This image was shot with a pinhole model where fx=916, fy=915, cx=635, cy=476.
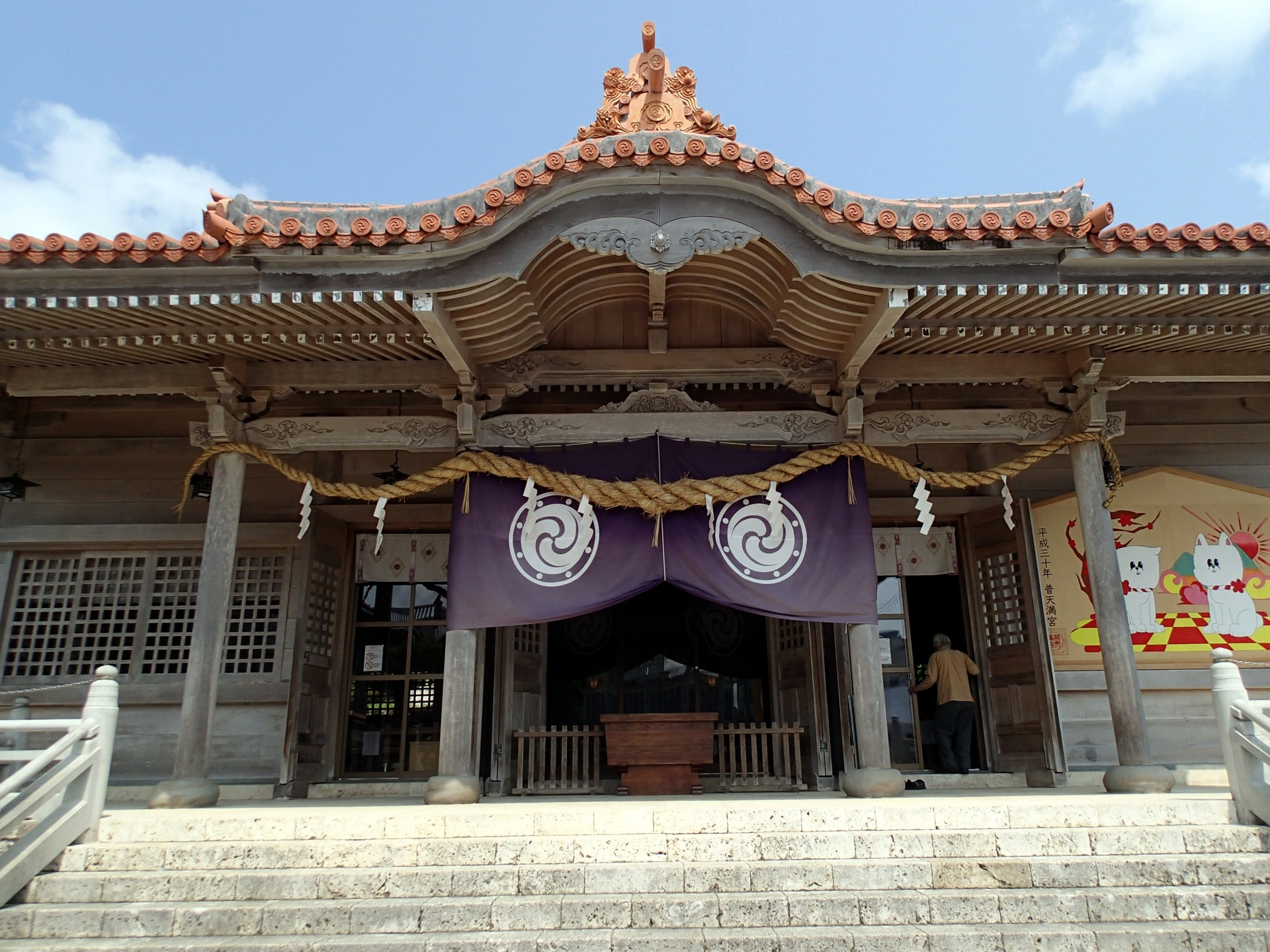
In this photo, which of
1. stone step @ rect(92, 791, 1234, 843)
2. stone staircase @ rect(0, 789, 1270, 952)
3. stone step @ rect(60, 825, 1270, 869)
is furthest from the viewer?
stone step @ rect(92, 791, 1234, 843)

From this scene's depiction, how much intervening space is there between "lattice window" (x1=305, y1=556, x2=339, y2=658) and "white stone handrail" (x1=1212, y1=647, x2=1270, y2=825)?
687 centimetres

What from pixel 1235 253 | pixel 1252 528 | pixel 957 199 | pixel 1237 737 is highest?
pixel 957 199

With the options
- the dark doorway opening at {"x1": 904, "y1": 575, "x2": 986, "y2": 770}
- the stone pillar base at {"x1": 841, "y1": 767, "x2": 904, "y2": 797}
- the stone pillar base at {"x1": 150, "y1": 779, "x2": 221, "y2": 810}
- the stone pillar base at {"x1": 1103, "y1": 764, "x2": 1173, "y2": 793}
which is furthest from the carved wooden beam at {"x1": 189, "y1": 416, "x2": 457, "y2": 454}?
the stone pillar base at {"x1": 1103, "y1": 764, "x2": 1173, "y2": 793}

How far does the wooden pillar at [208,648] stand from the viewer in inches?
251

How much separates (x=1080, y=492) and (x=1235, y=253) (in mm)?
2040

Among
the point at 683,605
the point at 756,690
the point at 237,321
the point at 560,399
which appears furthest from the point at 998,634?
the point at 237,321

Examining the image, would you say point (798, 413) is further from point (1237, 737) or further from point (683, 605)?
point (1237, 737)

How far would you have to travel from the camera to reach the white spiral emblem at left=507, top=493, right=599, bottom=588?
7129 millimetres

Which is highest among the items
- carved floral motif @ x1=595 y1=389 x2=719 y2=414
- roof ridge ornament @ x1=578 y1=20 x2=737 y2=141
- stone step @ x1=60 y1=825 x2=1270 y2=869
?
roof ridge ornament @ x1=578 y1=20 x2=737 y2=141

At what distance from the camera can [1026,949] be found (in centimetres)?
400

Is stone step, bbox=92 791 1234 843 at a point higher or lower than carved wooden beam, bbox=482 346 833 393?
lower

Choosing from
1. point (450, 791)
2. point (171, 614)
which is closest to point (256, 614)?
point (171, 614)

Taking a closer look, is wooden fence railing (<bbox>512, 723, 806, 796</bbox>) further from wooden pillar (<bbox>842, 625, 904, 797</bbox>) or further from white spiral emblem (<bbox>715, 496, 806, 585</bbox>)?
white spiral emblem (<bbox>715, 496, 806, 585</bbox>)

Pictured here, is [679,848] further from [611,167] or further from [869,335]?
[611,167]
